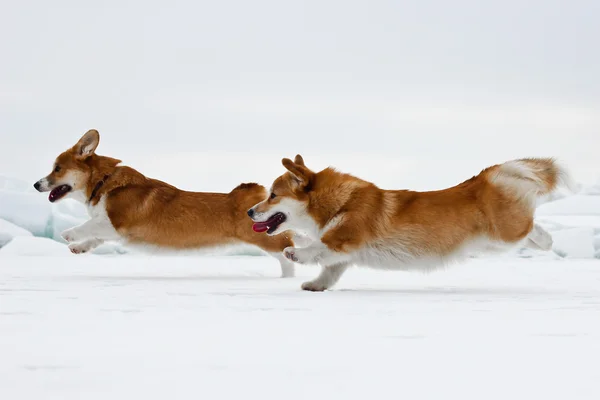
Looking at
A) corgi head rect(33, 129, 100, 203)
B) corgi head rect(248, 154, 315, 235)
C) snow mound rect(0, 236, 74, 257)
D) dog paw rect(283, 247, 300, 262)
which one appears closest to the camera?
dog paw rect(283, 247, 300, 262)

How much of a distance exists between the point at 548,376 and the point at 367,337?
2.83 ft

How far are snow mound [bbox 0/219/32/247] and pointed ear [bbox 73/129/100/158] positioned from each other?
3942 mm

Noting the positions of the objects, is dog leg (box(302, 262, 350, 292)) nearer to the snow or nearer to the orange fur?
the snow

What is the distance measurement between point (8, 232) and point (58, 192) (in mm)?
3838

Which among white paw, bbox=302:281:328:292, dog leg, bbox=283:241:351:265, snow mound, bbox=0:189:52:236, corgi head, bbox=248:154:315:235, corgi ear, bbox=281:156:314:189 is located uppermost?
corgi ear, bbox=281:156:314:189

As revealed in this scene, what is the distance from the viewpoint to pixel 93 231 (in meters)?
6.48

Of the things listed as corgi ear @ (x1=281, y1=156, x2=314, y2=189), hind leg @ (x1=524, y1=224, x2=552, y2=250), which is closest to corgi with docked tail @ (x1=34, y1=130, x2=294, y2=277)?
corgi ear @ (x1=281, y1=156, x2=314, y2=189)

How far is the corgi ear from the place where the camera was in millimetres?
5281

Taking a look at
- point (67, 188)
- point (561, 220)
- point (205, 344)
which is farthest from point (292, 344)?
point (561, 220)

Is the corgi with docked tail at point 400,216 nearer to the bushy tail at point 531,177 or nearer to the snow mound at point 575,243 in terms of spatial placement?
the bushy tail at point 531,177

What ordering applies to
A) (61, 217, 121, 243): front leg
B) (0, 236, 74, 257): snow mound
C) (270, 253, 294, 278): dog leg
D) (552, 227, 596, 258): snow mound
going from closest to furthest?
(61, 217, 121, 243): front leg, (270, 253, 294, 278): dog leg, (0, 236, 74, 257): snow mound, (552, 227, 596, 258): snow mound

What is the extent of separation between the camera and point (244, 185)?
6.79 metres

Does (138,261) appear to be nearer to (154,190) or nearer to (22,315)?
(154,190)

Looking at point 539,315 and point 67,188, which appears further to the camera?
point 67,188
